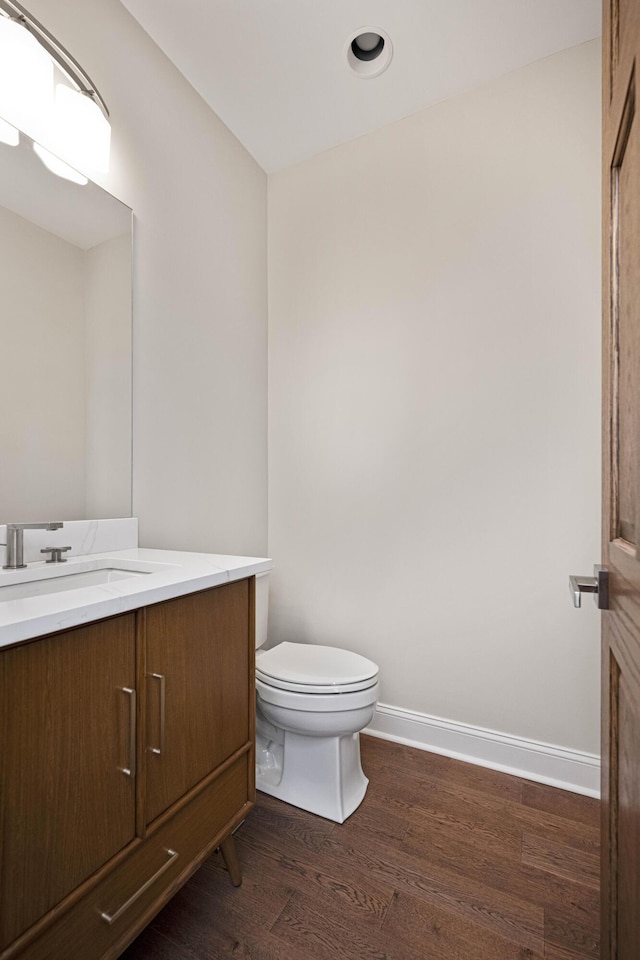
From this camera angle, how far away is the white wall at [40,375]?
120 cm

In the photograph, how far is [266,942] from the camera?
3.48ft

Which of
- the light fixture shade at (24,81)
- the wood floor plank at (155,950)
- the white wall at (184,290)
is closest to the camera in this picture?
the wood floor plank at (155,950)

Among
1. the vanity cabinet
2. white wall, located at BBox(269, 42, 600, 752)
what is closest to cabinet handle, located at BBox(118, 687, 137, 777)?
the vanity cabinet

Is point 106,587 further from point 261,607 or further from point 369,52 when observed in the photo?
point 369,52

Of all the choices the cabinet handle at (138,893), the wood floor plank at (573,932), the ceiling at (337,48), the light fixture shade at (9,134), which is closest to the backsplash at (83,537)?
the cabinet handle at (138,893)

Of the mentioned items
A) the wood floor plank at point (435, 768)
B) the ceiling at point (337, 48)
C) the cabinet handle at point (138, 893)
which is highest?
the ceiling at point (337, 48)

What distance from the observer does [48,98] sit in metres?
1.27

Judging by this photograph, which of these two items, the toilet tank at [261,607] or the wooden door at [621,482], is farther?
the toilet tank at [261,607]

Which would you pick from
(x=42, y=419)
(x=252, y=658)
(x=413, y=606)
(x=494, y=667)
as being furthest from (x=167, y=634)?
(x=494, y=667)

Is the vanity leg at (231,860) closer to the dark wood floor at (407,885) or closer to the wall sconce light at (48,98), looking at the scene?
the dark wood floor at (407,885)

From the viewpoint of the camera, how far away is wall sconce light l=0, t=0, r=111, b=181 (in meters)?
1.14

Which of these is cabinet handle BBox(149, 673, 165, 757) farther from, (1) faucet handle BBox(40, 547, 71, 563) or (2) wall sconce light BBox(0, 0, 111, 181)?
(2) wall sconce light BBox(0, 0, 111, 181)

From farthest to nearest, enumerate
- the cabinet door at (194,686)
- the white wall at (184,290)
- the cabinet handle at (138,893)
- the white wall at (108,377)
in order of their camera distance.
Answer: the white wall at (184,290), the white wall at (108,377), the cabinet door at (194,686), the cabinet handle at (138,893)

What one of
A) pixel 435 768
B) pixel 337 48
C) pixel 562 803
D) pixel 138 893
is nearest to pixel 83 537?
pixel 138 893
